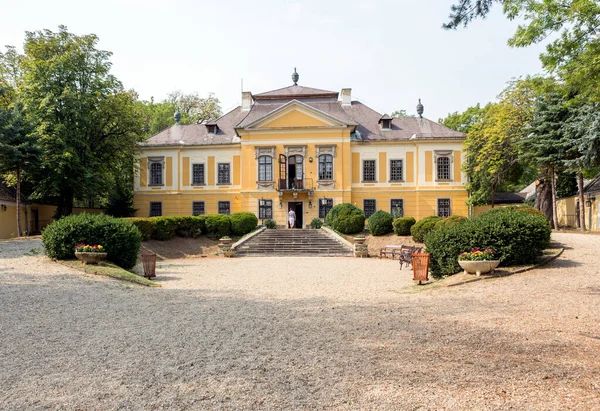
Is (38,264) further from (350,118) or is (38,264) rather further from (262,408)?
(350,118)

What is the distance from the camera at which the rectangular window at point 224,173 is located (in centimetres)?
3759

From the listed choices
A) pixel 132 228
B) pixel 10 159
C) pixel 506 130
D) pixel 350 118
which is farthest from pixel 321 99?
pixel 132 228

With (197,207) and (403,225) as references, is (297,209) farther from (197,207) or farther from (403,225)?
(403,225)

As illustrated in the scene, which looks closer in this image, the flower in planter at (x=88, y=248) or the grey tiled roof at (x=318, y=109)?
the flower in planter at (x=88, y=248)

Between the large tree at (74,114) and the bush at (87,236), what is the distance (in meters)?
14.2

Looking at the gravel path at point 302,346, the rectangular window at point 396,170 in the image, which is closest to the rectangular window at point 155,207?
the rectangular window at point 396,170

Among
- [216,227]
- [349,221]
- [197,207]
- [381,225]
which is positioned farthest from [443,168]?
[197,207]

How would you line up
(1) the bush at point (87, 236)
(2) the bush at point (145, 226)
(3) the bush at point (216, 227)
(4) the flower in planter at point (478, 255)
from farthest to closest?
(3) the bush at point (216, 227) → (2) the bush at point (145, 226) → (1) the bush at point (87, 236) → (4) the flower in planter at point (478, 255)

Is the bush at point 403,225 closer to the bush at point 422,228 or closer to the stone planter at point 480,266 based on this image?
the bush at point 422,228

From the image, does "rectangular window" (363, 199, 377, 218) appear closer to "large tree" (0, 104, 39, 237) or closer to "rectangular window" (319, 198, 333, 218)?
"rectangular window" (319, 198, 333, 218)

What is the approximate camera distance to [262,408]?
3.91 m

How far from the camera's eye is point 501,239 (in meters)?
11.6

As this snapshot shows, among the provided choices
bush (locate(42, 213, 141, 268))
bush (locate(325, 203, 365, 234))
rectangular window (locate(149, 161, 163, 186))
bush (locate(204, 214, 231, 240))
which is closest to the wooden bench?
bush (locate(325, 203, 365, 234))

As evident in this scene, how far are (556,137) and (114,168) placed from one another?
28.5m
